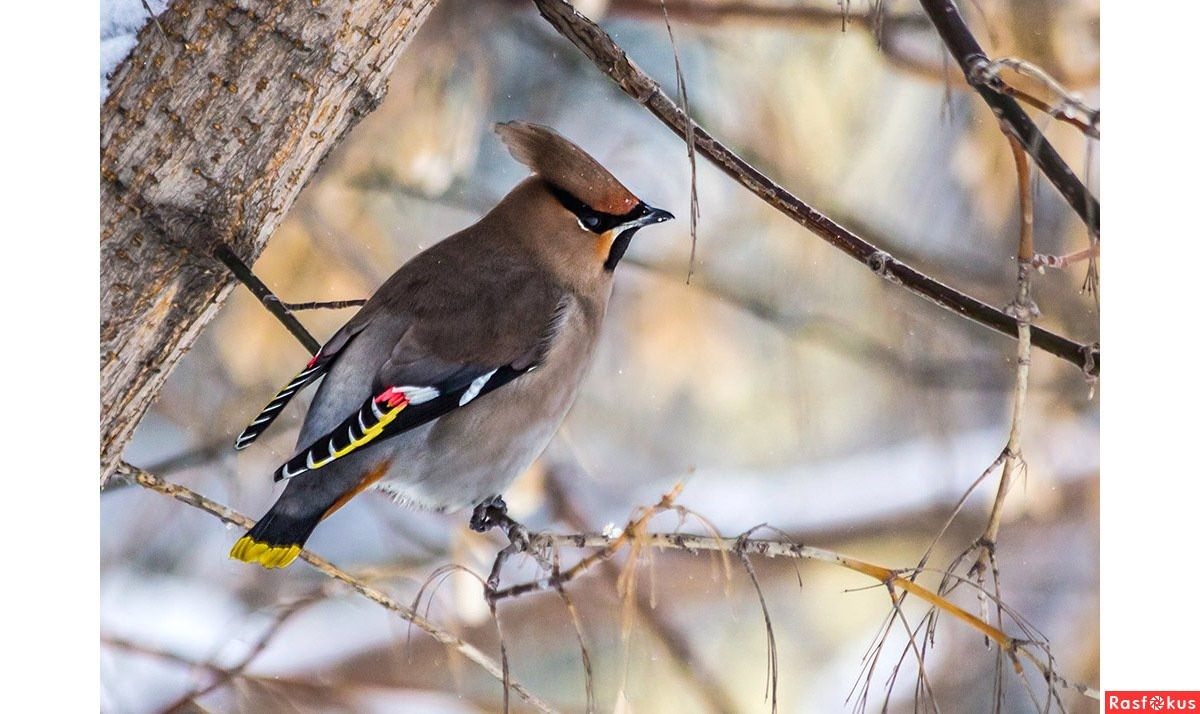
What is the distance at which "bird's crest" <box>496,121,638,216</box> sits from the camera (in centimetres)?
194

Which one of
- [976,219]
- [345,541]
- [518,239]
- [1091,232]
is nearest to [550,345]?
[518,239]

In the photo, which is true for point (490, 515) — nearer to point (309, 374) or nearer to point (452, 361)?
point (452, 361)

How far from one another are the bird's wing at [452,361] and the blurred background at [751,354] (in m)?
0.13

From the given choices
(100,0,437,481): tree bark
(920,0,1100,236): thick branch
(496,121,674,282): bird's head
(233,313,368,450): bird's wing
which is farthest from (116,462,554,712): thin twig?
(920,0,1100,236): thick branch

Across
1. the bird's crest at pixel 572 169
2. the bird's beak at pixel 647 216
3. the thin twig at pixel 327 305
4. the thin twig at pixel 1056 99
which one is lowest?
the thin twig at pixel 327 305

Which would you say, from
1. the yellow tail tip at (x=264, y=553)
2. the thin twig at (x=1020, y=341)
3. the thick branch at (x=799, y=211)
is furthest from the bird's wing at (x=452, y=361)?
the thin twig at (x=1020, y=341)

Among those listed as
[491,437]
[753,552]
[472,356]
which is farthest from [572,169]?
[753,552]

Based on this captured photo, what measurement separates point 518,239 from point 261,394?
1.68ft

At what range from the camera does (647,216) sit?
6.32ft

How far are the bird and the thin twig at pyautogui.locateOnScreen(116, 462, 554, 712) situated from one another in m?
0.10

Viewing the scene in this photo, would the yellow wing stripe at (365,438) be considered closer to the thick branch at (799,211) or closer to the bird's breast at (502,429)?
the bird's breast at (502,429)

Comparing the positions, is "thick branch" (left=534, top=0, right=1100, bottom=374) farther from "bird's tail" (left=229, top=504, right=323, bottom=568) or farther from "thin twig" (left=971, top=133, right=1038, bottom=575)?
"bird's tail" (left=229, top=504, right=323, bottom=568)

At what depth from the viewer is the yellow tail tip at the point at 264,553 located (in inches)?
73.6
